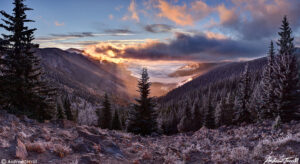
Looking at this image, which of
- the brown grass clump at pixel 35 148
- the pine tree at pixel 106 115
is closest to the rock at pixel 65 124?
the brown grass clump at pixel 35 148

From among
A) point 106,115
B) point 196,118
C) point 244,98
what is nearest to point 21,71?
point 106,115

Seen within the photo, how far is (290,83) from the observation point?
23.3 metres

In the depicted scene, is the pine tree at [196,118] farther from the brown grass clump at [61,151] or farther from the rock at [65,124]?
the brown grass clump at [61,151]

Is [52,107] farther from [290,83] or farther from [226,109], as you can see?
[226,109]

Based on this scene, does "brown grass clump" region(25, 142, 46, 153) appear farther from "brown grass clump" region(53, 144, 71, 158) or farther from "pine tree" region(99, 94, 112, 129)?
"pine tree" region(99, 94, 112, 129)

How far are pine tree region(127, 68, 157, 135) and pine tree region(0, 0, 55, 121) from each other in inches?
425

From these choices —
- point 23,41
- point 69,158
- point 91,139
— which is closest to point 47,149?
point 69,158

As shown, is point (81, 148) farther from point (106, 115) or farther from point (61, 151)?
point (106, 115)

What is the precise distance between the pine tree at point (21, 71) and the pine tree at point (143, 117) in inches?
425

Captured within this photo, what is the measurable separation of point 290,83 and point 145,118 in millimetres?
18818

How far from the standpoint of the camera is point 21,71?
1859cm

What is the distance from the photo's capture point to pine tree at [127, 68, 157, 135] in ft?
86.5

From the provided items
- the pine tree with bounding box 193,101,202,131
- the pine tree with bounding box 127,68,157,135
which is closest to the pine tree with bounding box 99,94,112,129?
the pine tree with bounding box 127,68,157,135

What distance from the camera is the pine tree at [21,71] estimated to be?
17906 mm
